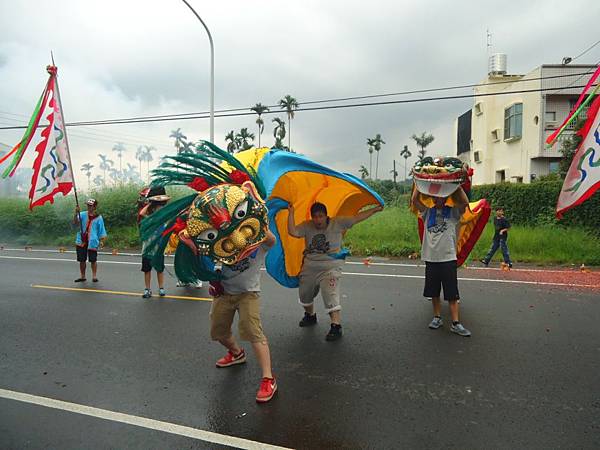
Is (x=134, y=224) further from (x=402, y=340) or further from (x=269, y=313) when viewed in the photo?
(x=402, y=340)

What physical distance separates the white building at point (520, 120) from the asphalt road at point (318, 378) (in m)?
14.6

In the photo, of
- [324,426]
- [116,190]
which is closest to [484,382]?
[324,426]

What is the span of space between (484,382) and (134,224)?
1676 cm

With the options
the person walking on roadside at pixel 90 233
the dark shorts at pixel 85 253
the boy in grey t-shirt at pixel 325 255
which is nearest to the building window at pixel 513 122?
the boy in grey t-shirt at pixel 325 255

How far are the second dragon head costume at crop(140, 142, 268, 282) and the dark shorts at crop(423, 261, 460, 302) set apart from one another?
2441 millimetres

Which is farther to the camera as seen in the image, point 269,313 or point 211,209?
point 269,313

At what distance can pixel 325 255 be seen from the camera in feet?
14.7

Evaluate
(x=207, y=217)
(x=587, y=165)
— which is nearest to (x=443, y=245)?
(x=587, y=165)

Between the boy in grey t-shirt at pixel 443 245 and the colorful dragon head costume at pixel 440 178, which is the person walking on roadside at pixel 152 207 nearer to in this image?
the colorful dragon head costume at pixel 440 178

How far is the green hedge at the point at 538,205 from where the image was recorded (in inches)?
473

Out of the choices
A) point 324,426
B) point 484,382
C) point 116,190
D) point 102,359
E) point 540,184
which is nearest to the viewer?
point 324,426

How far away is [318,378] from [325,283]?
1.08 meters

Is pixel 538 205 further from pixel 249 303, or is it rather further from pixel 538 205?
pixel 249 303

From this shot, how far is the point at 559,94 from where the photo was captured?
67.8 ft
